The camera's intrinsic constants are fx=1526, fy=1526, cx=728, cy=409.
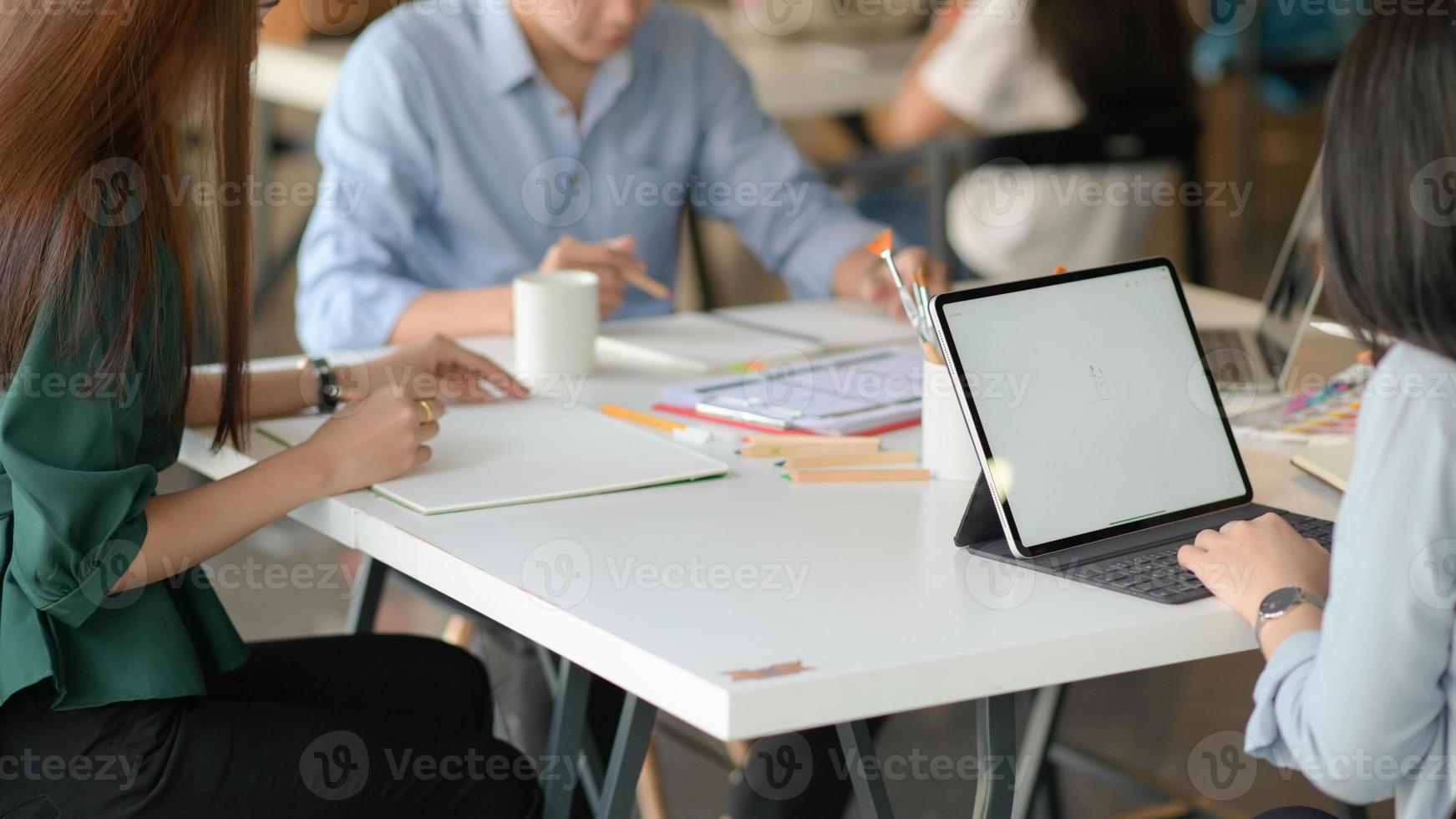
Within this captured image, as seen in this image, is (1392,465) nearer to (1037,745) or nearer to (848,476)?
(848,476)

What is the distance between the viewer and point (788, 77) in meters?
3.71

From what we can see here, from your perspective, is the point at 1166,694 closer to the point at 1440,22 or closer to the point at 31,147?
the point at 1440,22

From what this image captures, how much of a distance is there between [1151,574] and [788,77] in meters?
2.85

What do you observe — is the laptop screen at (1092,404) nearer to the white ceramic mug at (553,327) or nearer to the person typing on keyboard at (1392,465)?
the person typing on keyboard at (1392,465)

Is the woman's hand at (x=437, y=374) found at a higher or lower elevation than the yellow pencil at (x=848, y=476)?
higher

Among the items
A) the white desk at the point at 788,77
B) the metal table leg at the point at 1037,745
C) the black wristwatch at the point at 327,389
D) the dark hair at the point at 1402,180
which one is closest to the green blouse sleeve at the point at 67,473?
the black wristwatch at the point at 327,389

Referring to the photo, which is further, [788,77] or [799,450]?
[788,77]

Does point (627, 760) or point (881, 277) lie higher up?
point (881, 277)

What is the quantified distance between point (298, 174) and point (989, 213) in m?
3.67

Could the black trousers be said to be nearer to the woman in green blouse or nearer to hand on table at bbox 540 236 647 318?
the woman in green blouse

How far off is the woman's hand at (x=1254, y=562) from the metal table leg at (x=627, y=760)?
400 millimetres

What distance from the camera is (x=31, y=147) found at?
1.06 metres

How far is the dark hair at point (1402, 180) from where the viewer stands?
0.88 metres

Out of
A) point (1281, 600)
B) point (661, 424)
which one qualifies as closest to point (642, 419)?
point (661, 424)
